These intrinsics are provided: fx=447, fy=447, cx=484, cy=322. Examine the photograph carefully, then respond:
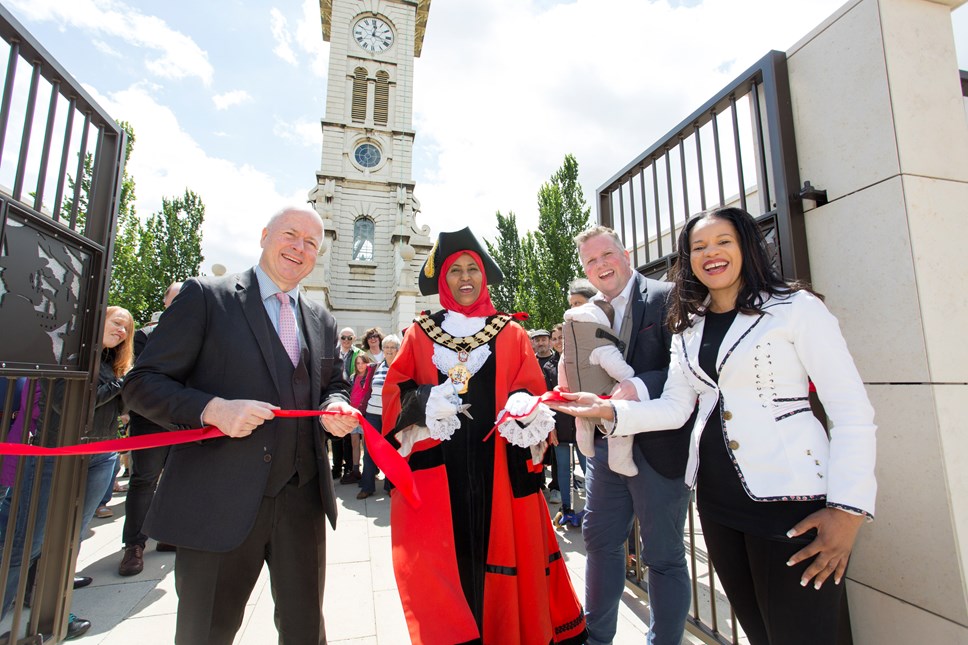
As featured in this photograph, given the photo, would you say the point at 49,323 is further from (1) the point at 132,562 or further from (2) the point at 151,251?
(2) the point at 151,251

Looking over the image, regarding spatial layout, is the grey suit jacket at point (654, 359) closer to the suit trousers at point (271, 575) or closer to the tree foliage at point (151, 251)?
the suit trousers at point (271, 575)

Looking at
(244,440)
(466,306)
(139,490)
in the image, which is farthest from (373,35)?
(244,440)

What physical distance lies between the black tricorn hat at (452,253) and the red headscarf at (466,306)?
0.03m

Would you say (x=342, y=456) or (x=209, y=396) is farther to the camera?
(x=342, y=456)

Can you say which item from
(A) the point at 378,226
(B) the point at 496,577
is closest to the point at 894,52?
(B) the point at 496,577

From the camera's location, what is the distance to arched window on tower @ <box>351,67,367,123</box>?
21555mm

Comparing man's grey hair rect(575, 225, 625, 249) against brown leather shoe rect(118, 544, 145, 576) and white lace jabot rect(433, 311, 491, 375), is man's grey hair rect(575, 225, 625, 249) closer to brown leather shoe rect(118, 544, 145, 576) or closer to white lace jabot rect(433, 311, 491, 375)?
white lace jabot rect(433, 311, 491, 375)

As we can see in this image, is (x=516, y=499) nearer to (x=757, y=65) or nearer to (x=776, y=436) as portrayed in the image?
(x=776, y=436)

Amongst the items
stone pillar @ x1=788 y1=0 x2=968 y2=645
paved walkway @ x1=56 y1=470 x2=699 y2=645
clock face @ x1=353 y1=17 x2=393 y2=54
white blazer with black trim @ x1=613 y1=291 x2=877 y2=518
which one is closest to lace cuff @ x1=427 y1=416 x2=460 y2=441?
white blazer with black trim @ x1=613 y1=291 x2=877 y2=518

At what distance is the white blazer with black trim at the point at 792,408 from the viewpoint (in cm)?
137

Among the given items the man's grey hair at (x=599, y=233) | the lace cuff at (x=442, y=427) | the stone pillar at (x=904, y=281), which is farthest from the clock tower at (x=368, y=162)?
the stone pillar at (x=904, y=281)

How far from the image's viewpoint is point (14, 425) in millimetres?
2627

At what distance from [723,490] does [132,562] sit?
4352mm

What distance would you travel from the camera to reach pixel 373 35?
2256 centimetres
